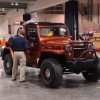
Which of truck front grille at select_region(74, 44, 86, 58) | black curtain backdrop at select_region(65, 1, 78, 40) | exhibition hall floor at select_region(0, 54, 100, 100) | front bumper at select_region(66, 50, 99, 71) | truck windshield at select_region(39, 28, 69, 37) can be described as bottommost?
exhibition hall floor at select_region(0, 54, 100, 100)

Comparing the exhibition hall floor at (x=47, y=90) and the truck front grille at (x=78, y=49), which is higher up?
the truck front grille at (x=78, y=49)

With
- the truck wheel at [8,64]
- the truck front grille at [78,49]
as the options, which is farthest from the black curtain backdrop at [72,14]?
the truck front grille at [78,49]

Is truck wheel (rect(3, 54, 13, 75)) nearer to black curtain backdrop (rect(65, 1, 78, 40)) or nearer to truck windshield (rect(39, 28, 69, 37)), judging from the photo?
truck windshield (rect(39, 28, 69, 37))

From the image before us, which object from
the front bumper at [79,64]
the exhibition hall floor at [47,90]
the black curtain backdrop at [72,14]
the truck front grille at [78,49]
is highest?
the black curtain backdrop at [72,14]

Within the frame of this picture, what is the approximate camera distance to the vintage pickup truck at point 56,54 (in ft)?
22.6

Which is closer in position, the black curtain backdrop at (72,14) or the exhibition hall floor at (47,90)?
the exhibition hall floor at (47,90)

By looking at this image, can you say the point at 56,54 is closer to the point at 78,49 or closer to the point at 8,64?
the point at 78,49

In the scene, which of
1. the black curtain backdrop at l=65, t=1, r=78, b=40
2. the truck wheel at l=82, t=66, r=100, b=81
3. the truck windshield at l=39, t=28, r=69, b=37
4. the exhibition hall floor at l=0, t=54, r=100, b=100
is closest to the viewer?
the exhibition hall floor at l=0, t=54, r=100, b=100

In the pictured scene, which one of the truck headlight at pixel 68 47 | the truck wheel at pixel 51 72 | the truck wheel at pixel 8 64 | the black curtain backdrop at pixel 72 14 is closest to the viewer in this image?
the truck wheel at pixel 51 72

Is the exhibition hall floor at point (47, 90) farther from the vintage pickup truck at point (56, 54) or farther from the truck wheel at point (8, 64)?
the truck wheel at point (8, 64)

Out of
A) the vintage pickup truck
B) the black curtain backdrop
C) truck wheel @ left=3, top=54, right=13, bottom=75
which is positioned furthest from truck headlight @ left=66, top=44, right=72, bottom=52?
the black curtain backdrop

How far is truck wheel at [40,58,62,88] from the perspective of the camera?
22.3 feet

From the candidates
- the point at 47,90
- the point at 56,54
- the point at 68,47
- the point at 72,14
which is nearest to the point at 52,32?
the point at 56,54

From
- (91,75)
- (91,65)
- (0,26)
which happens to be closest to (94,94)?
(91,65)
